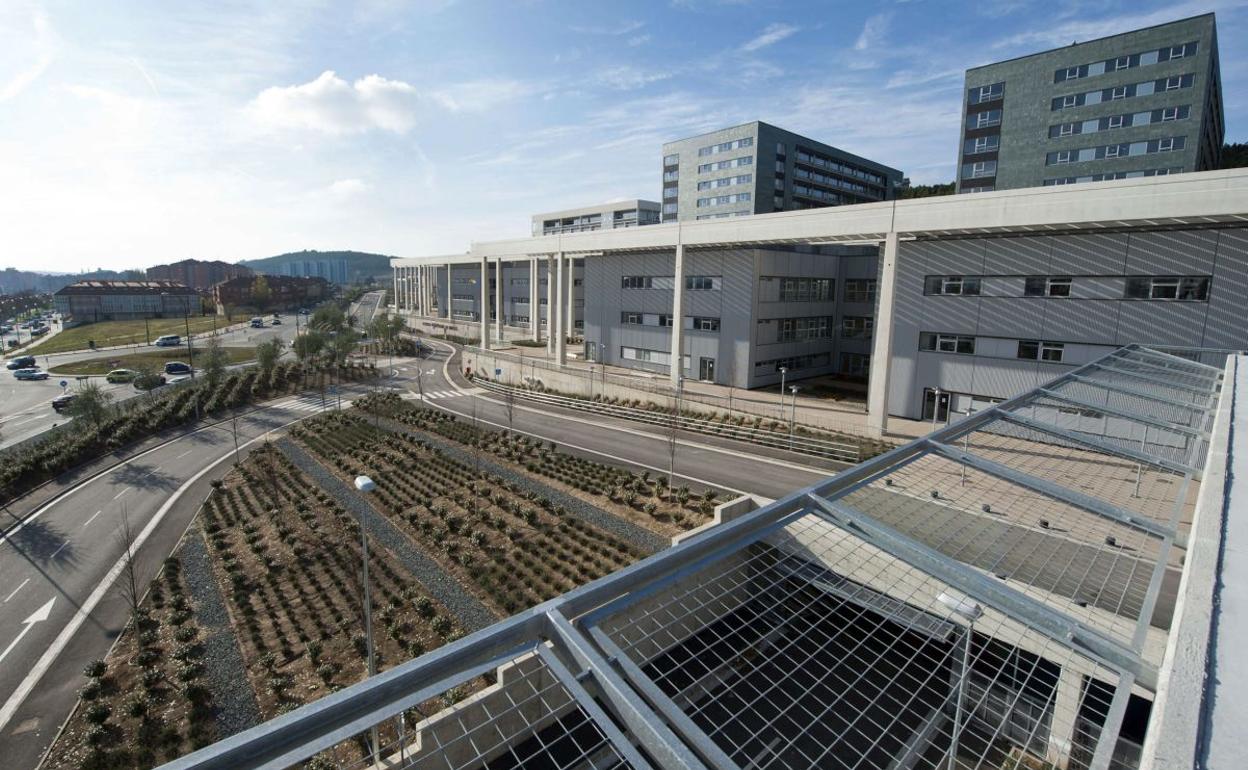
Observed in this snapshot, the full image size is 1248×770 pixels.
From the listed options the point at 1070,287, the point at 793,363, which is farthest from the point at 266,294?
the point at 1070,287

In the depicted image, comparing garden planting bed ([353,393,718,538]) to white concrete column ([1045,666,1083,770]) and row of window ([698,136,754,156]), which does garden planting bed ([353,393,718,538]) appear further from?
row of window ([698,136,754,156])

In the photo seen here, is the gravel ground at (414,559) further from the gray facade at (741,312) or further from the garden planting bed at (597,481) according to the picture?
the gray facade at (741,312)

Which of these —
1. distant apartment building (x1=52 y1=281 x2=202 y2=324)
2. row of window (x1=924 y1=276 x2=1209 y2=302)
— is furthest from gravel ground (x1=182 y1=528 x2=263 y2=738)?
distant apartment building (x1=52 y1=281 x2=202 y2=324)

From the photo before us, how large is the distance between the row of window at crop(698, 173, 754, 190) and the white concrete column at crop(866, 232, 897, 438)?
37.3 metres

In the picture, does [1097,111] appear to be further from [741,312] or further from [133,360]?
[133,360]

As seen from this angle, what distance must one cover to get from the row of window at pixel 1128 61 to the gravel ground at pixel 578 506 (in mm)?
46124

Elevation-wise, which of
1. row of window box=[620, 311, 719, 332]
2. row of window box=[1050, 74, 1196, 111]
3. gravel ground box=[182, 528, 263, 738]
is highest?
row of window box=[1050, 74, 1196, 111]

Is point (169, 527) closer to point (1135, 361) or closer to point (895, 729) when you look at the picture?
point (895, 729)

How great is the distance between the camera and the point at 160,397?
1467 inches

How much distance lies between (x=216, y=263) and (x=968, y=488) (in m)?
208

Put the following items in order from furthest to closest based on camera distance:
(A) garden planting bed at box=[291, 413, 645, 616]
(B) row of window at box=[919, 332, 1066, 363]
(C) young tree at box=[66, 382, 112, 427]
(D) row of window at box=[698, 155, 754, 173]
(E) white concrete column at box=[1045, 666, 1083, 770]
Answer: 1. (D) row of window at box=[698, 155, 754, 173]
2. (C) young tree at box=[66, 382, 112, 427]
3. (B) row of window at box=[919, 332, 1066, 363]
4. (A) garden planting bed at box=[291, 413, 645, 616]
5. (E) white concrete column at box=[1045, 666, 1083, 770]

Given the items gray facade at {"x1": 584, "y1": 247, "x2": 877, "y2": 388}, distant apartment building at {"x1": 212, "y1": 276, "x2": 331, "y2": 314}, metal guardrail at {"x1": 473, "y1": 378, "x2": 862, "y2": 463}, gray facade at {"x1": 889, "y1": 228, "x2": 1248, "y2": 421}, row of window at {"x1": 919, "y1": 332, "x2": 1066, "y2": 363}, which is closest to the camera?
gray facade at {"x1": 889, "y1": 228, "x2": 1248, "y2": 421}

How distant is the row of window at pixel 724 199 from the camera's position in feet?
198

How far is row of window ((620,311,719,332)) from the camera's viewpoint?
3647 centimetres
